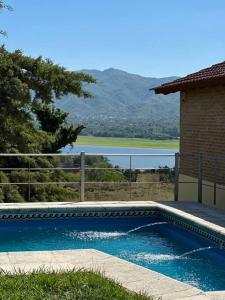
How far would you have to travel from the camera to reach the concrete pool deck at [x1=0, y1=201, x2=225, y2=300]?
5.19 metres

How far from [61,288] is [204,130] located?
29.2 feet

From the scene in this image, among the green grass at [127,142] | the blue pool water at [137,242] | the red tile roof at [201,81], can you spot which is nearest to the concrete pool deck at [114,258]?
the blue pool water at [137,242]

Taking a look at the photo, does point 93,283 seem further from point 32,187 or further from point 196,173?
point 32,187

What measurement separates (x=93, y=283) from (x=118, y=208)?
225 inches

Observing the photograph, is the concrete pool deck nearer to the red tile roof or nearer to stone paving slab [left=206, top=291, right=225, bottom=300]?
stone paving slab [left=206, top=291, right=225, bottom=300]

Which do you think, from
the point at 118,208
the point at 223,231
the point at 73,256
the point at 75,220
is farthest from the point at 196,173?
the point at 73,256

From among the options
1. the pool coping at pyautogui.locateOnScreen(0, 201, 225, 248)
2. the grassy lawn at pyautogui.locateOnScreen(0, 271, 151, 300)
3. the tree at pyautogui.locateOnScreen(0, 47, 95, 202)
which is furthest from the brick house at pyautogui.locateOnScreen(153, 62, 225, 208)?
the grassy lawn at pyautogui.locateOnScreen(0, 271, 151, 300)

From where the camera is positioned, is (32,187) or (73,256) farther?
(32,187)

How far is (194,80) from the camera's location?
40.3 ft

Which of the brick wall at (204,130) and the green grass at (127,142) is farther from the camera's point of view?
the green grass at (127,142)

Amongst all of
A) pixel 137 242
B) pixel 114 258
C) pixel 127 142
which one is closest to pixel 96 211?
pixel 137 242

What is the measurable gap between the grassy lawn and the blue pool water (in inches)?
78.3

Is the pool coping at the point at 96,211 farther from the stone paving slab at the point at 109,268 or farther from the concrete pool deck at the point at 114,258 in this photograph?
the stone paving slab at the point at 109,268

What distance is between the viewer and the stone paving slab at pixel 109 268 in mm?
5078
